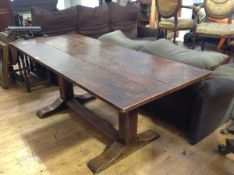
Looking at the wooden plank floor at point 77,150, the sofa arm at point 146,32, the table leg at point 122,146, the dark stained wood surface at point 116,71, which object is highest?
the dark stained wood surface at point 116,71

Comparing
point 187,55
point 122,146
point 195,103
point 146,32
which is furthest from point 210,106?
point 146,32

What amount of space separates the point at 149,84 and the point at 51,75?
1787mm

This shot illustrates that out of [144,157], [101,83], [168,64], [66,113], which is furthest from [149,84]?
[66,113]

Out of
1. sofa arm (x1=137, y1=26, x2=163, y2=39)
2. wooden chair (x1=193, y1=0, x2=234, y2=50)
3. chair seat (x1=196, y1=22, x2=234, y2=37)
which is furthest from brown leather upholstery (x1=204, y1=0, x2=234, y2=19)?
sofa arm (x1=137, y1=26, x2=163, y2=39)

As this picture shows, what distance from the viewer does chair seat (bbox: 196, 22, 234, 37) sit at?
3.20 meters

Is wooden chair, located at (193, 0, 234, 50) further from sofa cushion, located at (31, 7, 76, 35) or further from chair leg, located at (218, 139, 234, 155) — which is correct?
chair leg, located at (218, 139, 234, 155)

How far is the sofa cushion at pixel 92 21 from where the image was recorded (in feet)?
10.8

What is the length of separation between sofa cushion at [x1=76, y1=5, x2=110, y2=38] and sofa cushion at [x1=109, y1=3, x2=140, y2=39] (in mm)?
108

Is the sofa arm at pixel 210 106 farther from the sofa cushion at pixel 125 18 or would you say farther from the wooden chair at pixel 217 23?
the sofa cushion at pixel 125 18

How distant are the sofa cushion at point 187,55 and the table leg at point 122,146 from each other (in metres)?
0.56

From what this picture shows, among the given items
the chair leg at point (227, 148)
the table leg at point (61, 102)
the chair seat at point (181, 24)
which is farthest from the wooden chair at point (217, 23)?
the table leg at point (61, 102)

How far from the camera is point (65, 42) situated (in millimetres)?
2312

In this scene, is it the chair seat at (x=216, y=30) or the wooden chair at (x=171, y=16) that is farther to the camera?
the wooden chair at (x=171, y=16)

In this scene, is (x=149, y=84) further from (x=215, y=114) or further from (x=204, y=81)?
(x=215, y=114)
